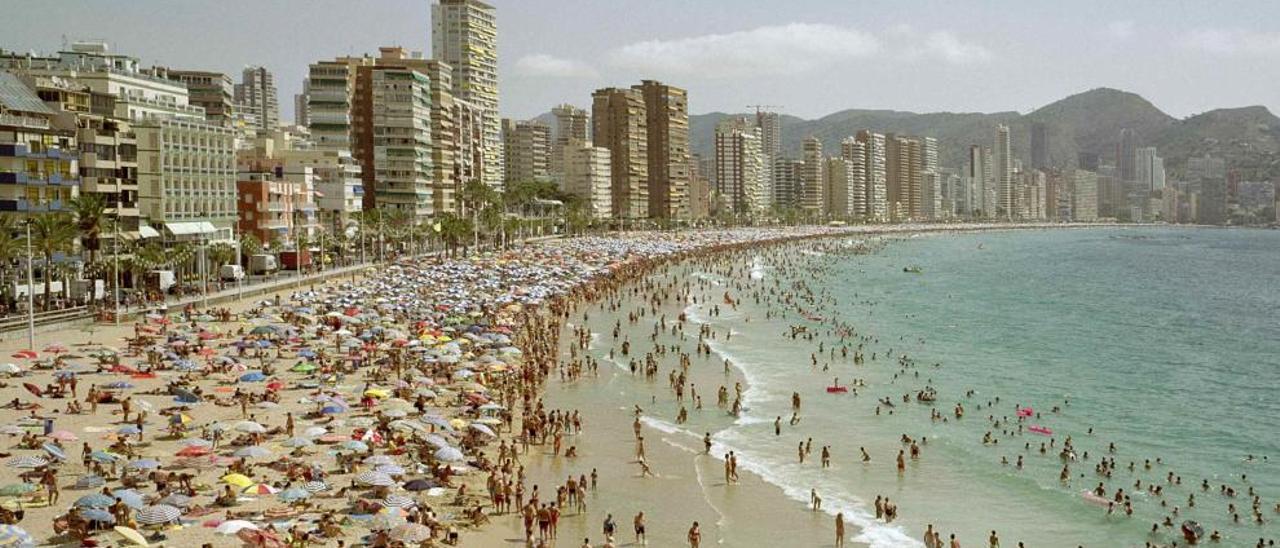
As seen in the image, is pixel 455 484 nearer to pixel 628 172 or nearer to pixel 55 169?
pixel 55 169

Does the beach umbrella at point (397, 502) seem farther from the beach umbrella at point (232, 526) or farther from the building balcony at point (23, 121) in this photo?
the building balcony at point (23, 121)

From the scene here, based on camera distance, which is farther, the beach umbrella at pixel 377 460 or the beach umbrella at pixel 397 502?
the beach umbrella at pixel 377 460

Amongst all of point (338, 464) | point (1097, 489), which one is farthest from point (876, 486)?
point (338, 464)

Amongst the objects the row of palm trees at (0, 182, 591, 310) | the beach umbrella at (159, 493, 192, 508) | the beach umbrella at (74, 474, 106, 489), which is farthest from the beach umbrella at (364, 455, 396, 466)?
the row of palm trees at (0, 182, 591, 310)

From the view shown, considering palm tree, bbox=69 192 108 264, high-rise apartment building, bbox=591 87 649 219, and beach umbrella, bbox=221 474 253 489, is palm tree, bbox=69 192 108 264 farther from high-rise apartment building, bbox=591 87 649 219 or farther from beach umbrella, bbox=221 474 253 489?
high-rise apartment building, bbox=591 87 649 219

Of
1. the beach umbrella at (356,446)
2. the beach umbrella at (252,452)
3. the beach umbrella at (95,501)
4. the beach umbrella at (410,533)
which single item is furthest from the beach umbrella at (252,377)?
the beach umbrella at (410,533)
